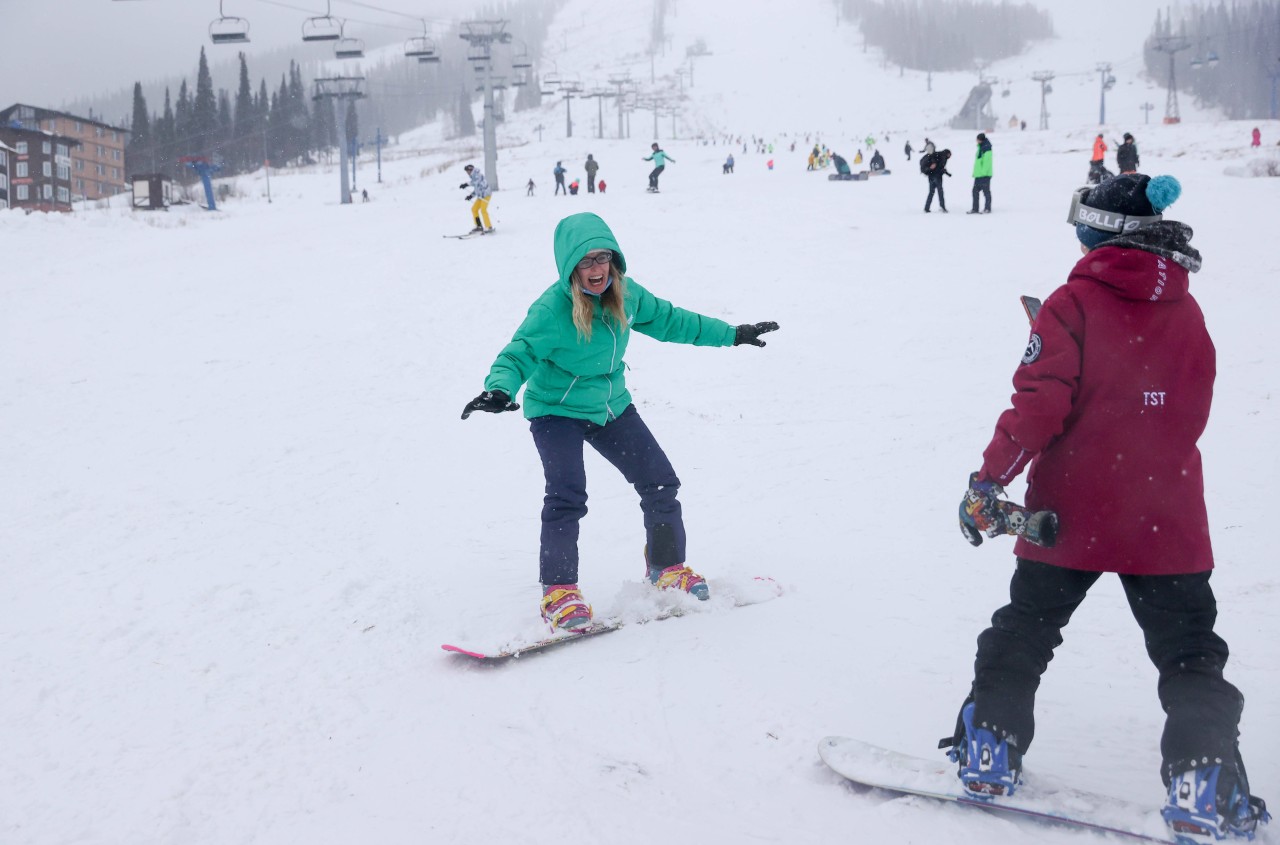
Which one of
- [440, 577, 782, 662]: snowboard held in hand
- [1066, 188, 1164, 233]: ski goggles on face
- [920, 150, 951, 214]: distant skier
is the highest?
[920, 150, 951, 214]: distant skier

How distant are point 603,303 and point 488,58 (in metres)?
27.9

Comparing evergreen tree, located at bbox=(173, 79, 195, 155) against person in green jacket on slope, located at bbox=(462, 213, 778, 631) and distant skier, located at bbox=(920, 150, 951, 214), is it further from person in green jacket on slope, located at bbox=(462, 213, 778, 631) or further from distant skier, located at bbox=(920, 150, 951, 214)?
person in green jacket on slope, located at bbox=(462, 213, 778, 631)

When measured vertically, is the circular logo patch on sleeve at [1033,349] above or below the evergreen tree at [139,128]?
below

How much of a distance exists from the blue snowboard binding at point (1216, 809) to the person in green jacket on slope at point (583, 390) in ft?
7.06

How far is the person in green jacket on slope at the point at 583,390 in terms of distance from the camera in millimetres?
3525

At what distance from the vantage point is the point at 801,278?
40.8 feet

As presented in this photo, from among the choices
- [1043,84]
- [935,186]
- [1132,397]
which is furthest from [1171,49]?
[1132,397]

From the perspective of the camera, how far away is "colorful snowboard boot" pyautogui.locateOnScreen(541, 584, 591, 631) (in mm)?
3695

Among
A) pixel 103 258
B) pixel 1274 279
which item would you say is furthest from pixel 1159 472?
pixel 103 258

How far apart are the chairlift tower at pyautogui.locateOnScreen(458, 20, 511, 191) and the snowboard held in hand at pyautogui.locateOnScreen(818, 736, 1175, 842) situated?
2680 centimetres

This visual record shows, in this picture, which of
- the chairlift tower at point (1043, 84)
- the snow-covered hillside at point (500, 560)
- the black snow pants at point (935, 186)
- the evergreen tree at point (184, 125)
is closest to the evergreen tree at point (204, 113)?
the evergreen tree at point (184, 125)

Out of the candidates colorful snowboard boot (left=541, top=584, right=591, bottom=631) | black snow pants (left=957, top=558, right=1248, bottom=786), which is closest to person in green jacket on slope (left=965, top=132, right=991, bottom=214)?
colorful snowboard boot (left=541, top=584, right=591, bottom=631)

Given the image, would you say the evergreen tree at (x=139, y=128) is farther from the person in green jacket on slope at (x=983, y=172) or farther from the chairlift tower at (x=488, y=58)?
the person in green jacket on slope at (x=983, y=172)

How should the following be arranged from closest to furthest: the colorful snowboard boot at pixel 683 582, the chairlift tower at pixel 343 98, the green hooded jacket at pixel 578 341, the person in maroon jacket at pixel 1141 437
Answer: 1. the person in maroon jacket at pixel 1141 437
2. the green hooded jacket at pixel 578 341
3. the colorful snowboard boot at pixel 683 582
4. the chairlift tower at pixel 343 98
